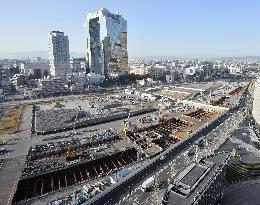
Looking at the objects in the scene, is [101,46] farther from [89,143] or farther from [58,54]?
[89,143]

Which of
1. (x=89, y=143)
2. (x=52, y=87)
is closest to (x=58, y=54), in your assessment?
(x=52, y=87)

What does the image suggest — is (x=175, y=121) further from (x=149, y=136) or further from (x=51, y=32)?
(x=51, y=32)

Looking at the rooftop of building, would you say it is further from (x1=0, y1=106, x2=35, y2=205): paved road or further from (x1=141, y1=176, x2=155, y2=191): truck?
(x1=0, y1=106, x2=35, y2=205): paved road

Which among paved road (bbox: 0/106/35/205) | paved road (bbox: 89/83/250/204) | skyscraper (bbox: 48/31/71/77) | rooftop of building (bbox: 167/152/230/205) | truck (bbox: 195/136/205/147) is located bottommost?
paved road (bbox: 0/106/35/205)

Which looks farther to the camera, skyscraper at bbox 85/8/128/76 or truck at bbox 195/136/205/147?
skyscraper at bbox 85/8/128/76

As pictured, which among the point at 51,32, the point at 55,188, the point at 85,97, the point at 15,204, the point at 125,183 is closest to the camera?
the point at 125,183

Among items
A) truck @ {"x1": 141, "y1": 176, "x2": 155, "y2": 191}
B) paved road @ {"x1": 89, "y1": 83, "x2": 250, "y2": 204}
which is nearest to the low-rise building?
paved road @ {"x1": 89, "y1": 83, "x2": 250, "y2": 204}

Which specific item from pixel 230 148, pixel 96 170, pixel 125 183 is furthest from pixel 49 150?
pixel 230 148
